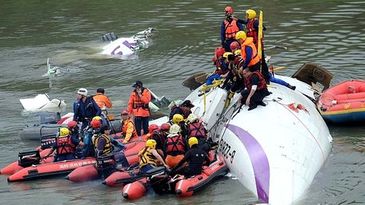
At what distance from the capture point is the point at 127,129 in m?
19.7

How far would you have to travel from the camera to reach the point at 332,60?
90.7 ft

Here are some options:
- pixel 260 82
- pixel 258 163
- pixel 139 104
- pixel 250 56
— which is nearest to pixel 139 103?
pixel 139 104

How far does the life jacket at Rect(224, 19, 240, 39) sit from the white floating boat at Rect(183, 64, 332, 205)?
2233 millimetres

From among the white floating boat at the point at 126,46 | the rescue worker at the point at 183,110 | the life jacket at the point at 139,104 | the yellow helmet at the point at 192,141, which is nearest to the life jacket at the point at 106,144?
the rescue worker at the point at 183,110

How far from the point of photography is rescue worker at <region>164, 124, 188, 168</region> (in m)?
16.9

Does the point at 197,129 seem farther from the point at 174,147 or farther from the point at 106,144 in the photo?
the point at 106,144

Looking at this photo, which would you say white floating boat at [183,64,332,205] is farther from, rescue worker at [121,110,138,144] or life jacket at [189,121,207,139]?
rescue worker at [121,110,138,144]

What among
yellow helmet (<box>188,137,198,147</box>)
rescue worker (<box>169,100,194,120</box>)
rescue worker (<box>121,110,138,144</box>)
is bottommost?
rescue worker (<box>121,110,138,144</box>)


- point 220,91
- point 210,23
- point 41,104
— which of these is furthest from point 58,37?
point 220,91

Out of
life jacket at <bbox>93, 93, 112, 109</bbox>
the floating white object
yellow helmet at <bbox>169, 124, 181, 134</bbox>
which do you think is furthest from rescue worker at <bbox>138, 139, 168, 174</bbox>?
the floating white object

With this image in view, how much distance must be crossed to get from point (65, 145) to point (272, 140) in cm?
530

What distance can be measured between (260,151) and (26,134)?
8446mm

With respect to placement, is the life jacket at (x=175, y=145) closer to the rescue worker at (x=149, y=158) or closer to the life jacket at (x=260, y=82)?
the rescue worker at (x=149, y=158)

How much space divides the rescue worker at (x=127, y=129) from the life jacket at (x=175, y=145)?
2.79m
